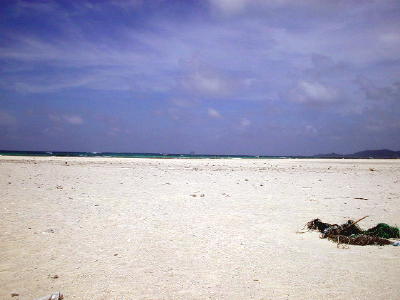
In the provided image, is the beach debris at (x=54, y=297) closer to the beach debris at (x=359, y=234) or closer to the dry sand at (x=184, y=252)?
the dry sand at (x=184, y=252)

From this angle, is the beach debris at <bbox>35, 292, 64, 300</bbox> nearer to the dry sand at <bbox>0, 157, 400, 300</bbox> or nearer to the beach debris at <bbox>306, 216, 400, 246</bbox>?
the dry sand at <bbox>0, 157, 400, 300</bbox>

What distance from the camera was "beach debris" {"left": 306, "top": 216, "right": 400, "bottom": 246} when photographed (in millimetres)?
5570

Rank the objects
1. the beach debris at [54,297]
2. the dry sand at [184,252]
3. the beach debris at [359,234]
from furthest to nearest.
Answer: the beach debris at [359,234] → the dry sand at [184,252] → the beach debris at [54,297]

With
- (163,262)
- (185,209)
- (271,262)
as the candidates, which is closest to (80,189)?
(185,209)

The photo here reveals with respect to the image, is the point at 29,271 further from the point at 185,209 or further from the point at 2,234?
the point at 185,209

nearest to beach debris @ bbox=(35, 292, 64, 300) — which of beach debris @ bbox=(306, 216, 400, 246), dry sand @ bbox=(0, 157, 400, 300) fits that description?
dry sand @ bbox=(0, 157, 400, 300)

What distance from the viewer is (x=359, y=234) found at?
592 centimetres

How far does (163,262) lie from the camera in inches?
179

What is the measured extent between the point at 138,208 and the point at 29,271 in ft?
13.8

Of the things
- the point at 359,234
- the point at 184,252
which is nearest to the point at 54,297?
the point at 184,252

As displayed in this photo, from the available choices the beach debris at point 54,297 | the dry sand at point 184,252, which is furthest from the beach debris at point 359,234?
the beach debris at point 54,297

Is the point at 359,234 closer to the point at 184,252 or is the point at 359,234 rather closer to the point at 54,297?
the point at 184,252

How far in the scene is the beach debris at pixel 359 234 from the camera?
5.57 m

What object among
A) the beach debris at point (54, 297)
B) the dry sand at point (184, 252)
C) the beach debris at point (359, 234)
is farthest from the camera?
the beach debris at point (359, 234)
